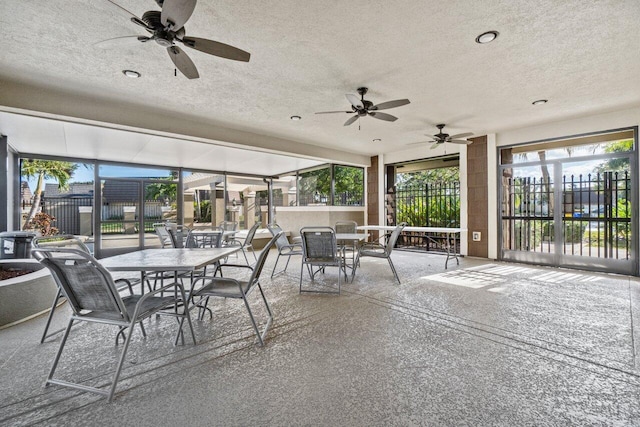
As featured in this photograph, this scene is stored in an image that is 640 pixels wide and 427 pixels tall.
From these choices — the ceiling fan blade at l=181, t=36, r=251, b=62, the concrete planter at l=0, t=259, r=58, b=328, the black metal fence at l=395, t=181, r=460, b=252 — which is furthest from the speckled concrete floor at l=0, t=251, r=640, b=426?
the black metal fence at l=395, t=181, r=460, b=252

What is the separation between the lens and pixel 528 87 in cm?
384

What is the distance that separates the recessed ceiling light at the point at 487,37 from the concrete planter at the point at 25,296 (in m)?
4.97

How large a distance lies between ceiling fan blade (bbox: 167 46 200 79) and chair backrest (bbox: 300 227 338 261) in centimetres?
211

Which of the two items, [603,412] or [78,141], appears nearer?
[603,412]

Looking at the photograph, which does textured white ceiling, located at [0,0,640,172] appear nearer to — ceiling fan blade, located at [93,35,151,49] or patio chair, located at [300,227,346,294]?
ceiling fan blade, located at [93,35,151,49]

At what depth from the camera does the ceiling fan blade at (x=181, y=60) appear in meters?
2.35

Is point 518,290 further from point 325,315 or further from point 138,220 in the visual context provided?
point 138,220

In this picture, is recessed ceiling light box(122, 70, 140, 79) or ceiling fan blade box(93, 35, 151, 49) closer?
ceiling fan blade box(93, 35, 151, 49)

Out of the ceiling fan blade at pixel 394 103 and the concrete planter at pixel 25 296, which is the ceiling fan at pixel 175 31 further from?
the concrete planter at pixel 25 296

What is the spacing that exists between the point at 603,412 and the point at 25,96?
6.12m

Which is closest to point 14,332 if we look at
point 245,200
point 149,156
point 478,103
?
point 149,156

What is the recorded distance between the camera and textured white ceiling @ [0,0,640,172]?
237cm

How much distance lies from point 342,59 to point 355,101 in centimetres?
69

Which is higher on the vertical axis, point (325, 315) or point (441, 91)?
point (441, 91)
